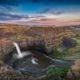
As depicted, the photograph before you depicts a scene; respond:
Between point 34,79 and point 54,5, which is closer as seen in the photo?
point 34,79

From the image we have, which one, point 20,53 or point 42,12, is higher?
point 42,12

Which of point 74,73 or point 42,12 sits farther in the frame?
point 42,12

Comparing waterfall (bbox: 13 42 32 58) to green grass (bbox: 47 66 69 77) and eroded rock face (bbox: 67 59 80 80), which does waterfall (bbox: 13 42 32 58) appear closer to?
green grass (bbox: 47 66 69 77)

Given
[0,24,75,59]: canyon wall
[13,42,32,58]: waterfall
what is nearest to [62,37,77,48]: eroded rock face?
[0,24,75,59]: canyon wall

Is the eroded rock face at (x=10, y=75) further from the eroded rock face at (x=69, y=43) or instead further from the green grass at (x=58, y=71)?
the eroded rock face at (x=69, y=43)

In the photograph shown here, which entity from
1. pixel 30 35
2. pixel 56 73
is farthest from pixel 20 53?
pixel 56 73

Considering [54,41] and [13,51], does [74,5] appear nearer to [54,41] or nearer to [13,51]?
[54,41]

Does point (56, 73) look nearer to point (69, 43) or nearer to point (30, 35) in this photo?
point (69, 43)

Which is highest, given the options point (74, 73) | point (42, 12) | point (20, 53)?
point (42, 12)

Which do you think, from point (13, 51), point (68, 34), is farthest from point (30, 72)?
point (68, 34)
